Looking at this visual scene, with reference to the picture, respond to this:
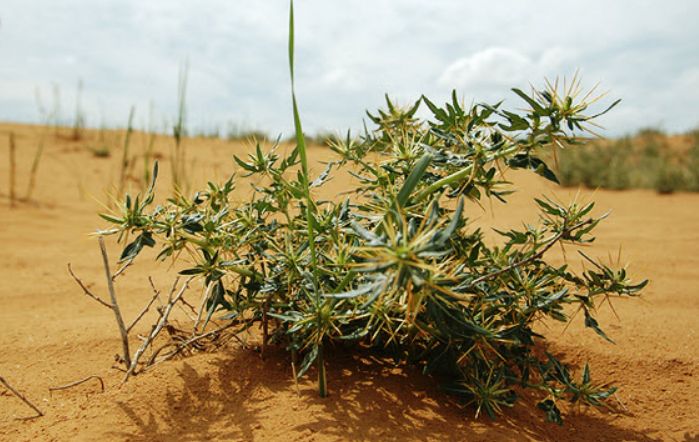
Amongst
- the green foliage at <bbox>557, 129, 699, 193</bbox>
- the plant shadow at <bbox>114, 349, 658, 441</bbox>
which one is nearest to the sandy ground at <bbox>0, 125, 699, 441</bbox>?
the plant shadow at <bbox>114, 349, 658, 441</bbox>

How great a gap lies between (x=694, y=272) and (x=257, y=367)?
2674mm

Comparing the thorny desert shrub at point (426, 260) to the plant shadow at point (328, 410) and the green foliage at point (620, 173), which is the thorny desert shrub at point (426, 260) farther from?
the green foliage at point (620, 173)

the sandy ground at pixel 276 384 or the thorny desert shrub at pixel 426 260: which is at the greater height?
the thorny desert shrub at pixel 426 260

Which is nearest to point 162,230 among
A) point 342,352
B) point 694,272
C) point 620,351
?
point 342,352

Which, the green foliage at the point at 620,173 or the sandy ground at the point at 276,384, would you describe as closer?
the sandy ground at the point at 276,384

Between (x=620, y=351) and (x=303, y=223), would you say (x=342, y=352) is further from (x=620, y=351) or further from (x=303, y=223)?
(x=620, y=351)

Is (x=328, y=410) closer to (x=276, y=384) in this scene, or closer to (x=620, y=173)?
(x=276, y=384)

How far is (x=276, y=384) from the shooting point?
1545 mm

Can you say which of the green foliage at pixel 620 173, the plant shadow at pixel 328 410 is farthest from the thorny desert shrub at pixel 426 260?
the green foliage at pixel 620 173

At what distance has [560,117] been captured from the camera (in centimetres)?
129

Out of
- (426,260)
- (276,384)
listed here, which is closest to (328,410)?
(276,384)

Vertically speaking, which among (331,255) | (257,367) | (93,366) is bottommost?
(93,366)

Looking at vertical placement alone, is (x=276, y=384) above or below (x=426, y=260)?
below

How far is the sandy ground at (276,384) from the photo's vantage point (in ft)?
4.57
